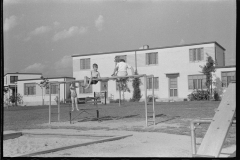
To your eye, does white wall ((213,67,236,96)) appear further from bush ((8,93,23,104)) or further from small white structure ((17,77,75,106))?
bush ((8,93,23,104))

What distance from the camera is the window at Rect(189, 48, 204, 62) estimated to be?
112ft

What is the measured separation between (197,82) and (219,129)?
3013 cm

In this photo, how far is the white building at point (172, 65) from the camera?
34156mm

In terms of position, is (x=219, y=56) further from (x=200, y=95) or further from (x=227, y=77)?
(x=200, y=95)

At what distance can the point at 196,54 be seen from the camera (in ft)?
113

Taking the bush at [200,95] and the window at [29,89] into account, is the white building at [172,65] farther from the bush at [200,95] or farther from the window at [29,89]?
the window at [29,89]

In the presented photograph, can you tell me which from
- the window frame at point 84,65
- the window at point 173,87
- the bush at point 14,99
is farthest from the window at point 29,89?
the window at point 173,87

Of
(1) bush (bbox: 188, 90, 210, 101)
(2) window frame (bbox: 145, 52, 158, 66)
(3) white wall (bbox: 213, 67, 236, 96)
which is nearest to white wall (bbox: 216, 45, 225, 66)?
(3) white wall (bbox: 213, 67, 236, 96)

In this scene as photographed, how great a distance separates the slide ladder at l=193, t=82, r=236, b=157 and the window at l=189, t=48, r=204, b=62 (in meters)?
29.5

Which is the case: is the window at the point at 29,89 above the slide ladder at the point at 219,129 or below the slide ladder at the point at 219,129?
above

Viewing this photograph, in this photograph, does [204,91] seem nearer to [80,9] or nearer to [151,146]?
[80,9]

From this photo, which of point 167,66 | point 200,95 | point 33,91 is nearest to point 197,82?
point 200,95

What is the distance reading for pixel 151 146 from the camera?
258 inches

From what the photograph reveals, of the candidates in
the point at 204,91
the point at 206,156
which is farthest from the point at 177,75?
the point at 206,156
